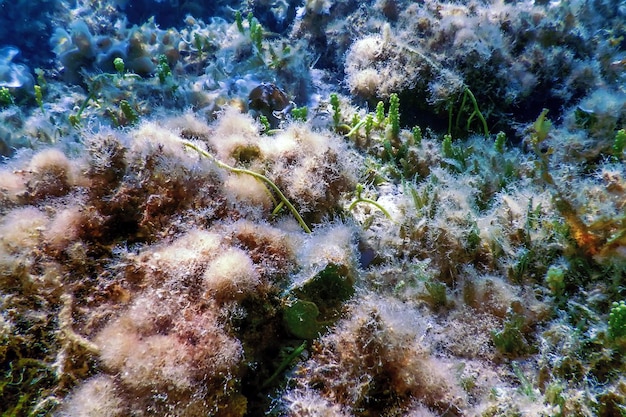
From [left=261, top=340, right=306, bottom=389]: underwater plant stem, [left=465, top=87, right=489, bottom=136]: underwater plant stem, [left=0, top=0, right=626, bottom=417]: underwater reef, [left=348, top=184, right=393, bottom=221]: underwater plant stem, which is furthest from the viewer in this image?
[left=465, top=87, right=489, bottom=136]: underwater plant stem

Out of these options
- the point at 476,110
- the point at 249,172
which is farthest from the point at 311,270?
the point at 476,110

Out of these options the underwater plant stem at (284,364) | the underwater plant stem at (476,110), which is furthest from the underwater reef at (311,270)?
the underwater plant stem at (476,110)

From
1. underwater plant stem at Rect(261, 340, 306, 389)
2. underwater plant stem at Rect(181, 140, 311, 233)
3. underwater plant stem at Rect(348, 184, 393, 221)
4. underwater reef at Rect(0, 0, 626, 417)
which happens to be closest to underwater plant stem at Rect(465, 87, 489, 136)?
underwater reef at Rect(0, 0, 626, 417)

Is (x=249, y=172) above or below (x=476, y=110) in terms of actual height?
above

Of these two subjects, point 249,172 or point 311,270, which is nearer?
point 311,270

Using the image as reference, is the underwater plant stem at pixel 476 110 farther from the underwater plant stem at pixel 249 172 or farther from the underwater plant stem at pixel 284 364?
the underwater plant stem at pixel 284 364

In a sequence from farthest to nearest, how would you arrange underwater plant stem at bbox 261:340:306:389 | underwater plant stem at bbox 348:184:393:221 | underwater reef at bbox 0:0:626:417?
underwater plant stem at bbox 348:184:393:221 → underwater plant stem at bbox 261:340:306:389 → underwater reef at bbox 0:0:626:417

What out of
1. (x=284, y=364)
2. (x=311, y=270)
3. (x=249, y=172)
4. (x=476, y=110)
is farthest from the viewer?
(x=476, y=110)

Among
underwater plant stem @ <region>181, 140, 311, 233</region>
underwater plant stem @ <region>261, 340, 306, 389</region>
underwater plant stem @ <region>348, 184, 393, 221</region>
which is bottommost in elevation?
underwater plant stem @ <region>261, 340, 306, 389</region>

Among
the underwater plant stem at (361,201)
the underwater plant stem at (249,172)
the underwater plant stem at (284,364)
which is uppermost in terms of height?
the underwater plant stem at (249,172)

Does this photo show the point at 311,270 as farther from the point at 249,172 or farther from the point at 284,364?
the point at 249,172

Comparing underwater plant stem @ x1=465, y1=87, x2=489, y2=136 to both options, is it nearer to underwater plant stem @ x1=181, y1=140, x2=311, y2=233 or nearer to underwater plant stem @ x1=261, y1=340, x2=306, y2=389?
underwater plant stem @ x1=181, y1=140, x2=311, y2=233

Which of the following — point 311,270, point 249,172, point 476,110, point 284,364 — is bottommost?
point 284,364

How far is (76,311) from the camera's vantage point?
67.7 inches
